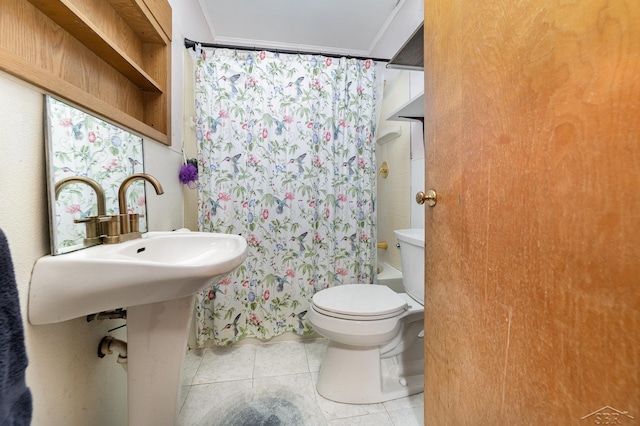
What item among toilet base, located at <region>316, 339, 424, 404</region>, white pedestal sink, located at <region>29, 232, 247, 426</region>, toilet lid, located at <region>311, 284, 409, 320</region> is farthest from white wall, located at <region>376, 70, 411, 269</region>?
white pedestal sink, located at <region>29, 232, 247, 426</region>

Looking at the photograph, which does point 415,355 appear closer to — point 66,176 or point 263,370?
point 263,370

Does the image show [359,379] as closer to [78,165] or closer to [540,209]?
[540,209]

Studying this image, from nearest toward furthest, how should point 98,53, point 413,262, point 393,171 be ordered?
point 98,53
point 413,262
point 393,171

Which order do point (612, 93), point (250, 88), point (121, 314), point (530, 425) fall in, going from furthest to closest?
point (250, 88), point (121, 314), point (530, 425), point (612, 93)

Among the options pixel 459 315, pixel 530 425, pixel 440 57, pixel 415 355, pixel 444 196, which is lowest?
pixel 415 355

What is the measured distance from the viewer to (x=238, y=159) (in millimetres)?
1541

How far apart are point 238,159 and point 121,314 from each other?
1003mm

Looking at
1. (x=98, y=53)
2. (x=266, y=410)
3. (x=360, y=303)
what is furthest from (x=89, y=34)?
(x=266, y=410)

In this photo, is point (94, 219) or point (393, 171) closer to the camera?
point (94, 219)

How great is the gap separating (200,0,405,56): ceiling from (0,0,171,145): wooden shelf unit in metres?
0.61

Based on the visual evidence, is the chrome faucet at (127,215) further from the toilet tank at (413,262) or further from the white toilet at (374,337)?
the toilet tank at (413,262)

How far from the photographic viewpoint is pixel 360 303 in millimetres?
1216

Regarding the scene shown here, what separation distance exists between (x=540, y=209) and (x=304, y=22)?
198 cm

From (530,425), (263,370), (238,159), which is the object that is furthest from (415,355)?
(238,159)
